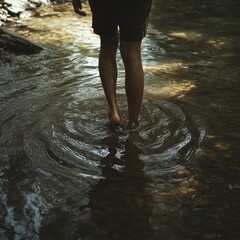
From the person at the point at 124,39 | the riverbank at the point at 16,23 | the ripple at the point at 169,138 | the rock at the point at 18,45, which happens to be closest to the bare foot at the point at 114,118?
the person at the point at 124,39

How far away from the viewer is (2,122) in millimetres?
3561

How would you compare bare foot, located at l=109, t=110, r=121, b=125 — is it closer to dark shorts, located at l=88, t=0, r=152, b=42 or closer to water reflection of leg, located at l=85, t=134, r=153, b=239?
water reflection of leg, located at l=85, t=134, r=153, b=239

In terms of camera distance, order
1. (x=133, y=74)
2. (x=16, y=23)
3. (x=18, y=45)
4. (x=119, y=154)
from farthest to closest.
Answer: (x=16, y=23)
(x=18, y=45)
(x=133, y=74)
(x=119, y=154)

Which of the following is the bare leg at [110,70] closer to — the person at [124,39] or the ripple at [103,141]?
the person at [124,39]

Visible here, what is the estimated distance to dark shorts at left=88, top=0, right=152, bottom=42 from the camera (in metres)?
3.07

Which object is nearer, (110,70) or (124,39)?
(124,39)

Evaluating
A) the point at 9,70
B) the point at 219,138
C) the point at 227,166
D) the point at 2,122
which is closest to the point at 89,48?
the point at 9,70

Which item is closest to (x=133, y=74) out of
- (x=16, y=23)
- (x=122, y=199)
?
(x=122, y=199)

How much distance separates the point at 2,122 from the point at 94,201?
1.44 metres

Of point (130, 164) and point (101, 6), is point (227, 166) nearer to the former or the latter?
point (130, 164)

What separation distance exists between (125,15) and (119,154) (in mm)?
1019

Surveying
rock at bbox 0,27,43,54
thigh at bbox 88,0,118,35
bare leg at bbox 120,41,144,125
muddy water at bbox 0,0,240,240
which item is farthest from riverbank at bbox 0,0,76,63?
bare leg at bbox 120,41,144,125

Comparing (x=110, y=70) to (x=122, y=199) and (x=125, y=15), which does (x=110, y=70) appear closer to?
(x=125, y=15)

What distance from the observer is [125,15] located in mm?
3092
